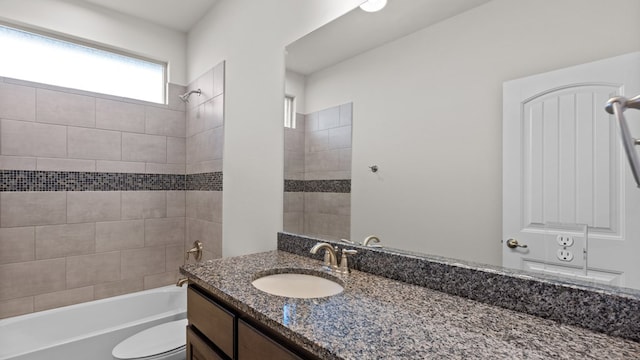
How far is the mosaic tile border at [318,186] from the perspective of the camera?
59.6 inches

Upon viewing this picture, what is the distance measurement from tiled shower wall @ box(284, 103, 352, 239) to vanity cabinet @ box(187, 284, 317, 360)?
2.01 feet

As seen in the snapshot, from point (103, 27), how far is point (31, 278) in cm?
189

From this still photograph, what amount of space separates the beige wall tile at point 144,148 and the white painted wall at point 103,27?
570 millimetres

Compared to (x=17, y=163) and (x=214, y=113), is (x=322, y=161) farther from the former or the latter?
(x=17, y=163)

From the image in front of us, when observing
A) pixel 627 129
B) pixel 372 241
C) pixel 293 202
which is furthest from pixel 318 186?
pixel 627 129

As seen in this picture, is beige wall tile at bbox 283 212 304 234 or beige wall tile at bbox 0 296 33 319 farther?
beige wall tile at bbox 0 296 33 319

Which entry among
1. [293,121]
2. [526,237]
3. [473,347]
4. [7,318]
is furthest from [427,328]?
[7,318]

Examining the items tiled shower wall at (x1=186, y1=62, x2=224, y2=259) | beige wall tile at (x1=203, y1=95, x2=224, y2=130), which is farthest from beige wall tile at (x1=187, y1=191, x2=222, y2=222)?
beige wall tile at (x1=203, y1=95, x2=224, y2=130)

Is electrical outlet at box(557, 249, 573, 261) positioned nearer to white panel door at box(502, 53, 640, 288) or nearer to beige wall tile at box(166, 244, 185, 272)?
white panel door at box(502, 53, 640, 288)

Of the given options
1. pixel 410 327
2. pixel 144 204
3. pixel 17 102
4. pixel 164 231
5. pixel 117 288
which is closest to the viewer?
pixel 410 327

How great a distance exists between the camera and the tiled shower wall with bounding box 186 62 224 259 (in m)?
2.38

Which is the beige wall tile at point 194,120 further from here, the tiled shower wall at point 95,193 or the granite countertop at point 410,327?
the granite countertop at point 410,327

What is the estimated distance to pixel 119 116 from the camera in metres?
2.55

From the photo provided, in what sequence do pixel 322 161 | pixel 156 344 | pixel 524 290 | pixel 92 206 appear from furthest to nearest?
pixel 92 206 < pixel 156 344 < pixel 322 161 < pixel 524 290
